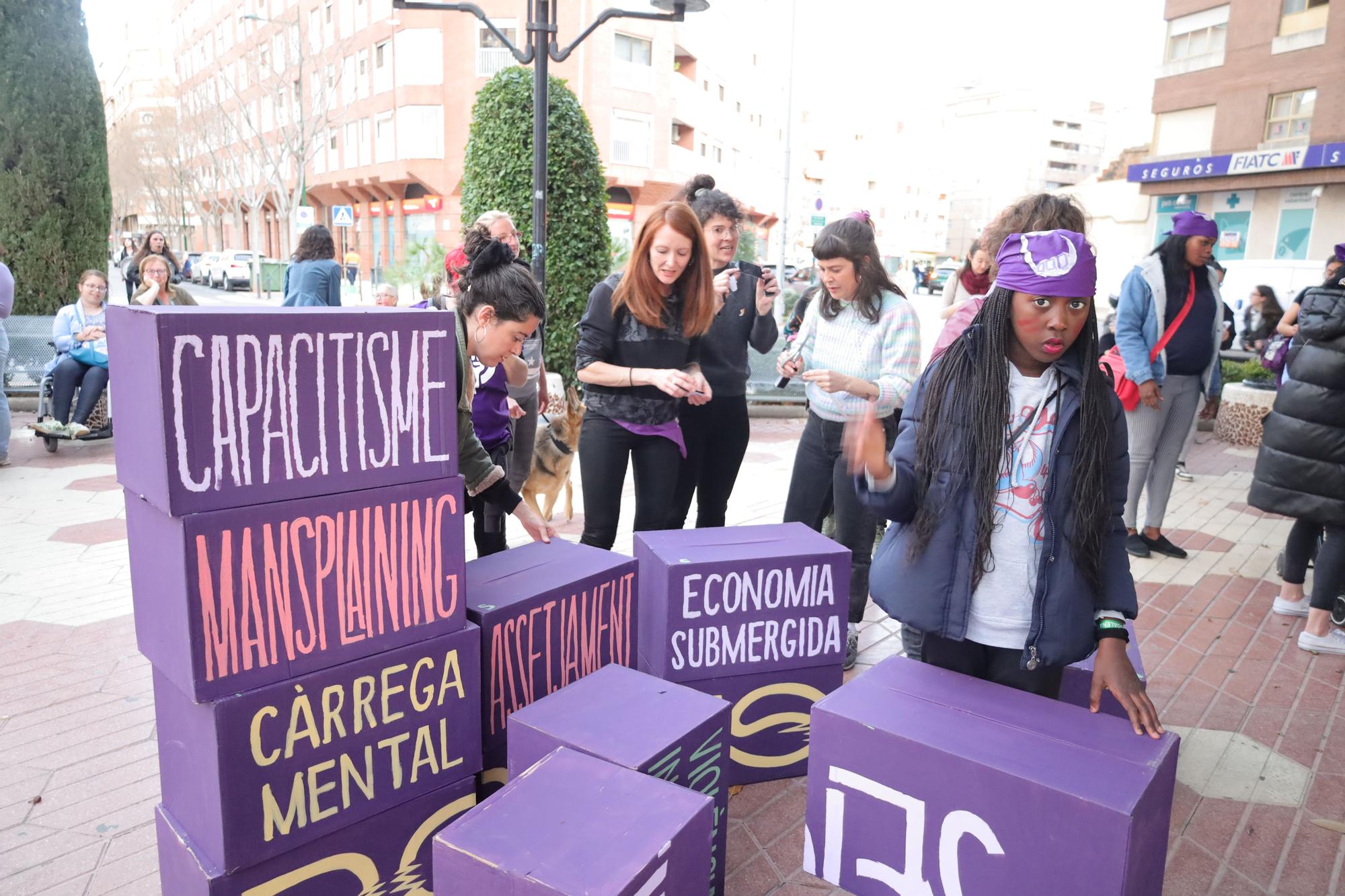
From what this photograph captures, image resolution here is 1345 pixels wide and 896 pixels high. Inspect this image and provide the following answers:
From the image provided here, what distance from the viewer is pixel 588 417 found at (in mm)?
3514

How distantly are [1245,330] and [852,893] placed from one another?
13.5 m

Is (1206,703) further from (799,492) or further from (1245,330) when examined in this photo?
(1245,330)

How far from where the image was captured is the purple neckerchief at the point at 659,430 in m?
3.43

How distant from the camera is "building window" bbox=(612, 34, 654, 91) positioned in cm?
3009

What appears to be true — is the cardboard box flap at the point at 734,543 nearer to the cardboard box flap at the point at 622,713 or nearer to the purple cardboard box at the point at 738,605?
the purple cardboard box at the point at 738,605

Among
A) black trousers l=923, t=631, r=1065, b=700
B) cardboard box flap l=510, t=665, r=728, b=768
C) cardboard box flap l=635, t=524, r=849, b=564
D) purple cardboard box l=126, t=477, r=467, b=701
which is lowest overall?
cardboard box flap l=510, t=665, r=728, b=768

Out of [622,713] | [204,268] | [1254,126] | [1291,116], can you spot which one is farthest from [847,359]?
[204,268]

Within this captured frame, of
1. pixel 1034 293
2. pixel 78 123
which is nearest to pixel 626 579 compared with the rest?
pixel 1034 293

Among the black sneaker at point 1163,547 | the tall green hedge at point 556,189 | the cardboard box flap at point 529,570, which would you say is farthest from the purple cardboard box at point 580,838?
the tall green hedge at point 556,189

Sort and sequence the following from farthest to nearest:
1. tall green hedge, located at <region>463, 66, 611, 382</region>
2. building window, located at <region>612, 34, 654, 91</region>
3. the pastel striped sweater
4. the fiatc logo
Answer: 1. building window, located at <region>612, 34, 654, 91</region>
2. the fiatc logo
3. tall green hedge, located at <region>463, 66, 611, 382</region>
4. the pastel striped sweater

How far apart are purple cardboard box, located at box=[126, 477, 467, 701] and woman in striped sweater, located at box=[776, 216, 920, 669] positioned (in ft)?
5.16

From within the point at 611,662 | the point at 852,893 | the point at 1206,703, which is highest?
the point at 611,662

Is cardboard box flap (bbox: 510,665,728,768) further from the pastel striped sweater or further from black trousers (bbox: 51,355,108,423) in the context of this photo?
black trousers (bbox: 51,355,108,423)

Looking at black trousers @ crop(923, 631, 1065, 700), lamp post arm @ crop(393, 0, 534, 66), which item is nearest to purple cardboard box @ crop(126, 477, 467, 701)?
black trousers @ crop(923, 631, 1065, 700)
